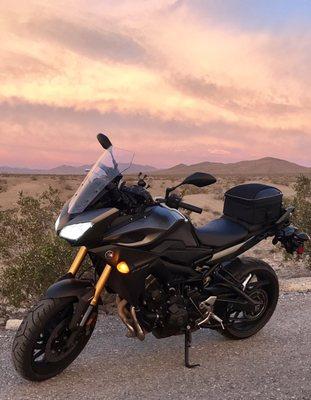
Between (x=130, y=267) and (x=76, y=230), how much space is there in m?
0.60

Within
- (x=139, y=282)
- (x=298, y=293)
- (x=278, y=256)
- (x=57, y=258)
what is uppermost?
(x=139, y=282)

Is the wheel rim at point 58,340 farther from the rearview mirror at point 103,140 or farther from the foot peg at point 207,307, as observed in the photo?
the rearview mirror at point 103,140

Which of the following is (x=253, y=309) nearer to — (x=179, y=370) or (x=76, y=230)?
(x=179, y=370)

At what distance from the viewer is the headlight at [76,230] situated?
414 cm

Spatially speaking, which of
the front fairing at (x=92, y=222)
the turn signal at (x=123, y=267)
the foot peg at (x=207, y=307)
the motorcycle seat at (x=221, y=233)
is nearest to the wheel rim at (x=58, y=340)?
the turn signal at (x=123, y=267)

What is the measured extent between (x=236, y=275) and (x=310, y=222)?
6.66 metres

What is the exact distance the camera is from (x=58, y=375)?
4.77 m

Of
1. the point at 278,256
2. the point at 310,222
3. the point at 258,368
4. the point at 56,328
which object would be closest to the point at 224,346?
the point at 258,368

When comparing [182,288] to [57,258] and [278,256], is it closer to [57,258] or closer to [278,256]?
[57,258]

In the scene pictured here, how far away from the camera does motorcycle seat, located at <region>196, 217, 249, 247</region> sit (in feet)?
16.2

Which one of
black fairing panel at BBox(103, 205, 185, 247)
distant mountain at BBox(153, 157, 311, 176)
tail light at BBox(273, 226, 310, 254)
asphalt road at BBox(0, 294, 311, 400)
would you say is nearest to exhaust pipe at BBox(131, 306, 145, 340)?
asphalt road at BBox(0, 294, 311, 400)

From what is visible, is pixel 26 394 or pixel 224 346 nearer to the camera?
pixel 26 394

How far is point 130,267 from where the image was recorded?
4.41 m

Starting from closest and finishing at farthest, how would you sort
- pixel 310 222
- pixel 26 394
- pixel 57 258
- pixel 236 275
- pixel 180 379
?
pixel 26 394, pixel 180 379, pixel 236 275, pixel 57 258, pixel 310 222
